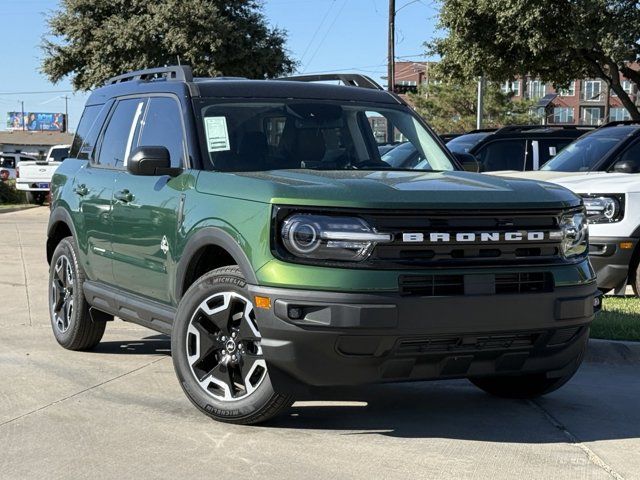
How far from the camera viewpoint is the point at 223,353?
525 centimetres

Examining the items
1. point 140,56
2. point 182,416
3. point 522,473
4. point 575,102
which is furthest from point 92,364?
point 575,102

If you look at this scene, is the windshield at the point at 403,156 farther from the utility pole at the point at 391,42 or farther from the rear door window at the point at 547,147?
the utility pole at the point at 391,42

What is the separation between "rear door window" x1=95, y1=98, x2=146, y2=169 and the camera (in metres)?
6.78

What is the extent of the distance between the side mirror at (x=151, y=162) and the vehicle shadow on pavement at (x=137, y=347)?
7.28 ft

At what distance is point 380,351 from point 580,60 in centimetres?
2458

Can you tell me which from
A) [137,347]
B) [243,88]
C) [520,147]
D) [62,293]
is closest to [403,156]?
[243,88]

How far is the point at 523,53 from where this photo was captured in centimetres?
2647

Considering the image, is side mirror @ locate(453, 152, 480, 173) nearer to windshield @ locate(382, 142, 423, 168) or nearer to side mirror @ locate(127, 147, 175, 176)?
windshield @ locate(382, 142, 423, 168)

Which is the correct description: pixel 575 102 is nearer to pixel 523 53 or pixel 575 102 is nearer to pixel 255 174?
pixel 523 53

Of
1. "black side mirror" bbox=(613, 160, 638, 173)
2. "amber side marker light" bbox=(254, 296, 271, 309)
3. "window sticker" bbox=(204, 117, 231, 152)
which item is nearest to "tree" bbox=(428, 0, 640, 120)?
"black side mirror" bbox=(613, 160, 638, 173)

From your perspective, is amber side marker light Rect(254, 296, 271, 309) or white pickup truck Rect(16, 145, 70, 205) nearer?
amber side marker light Rect(254, 296, 271, 309)

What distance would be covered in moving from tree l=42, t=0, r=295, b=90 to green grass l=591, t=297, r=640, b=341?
26.6 metres

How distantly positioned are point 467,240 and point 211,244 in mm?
1415

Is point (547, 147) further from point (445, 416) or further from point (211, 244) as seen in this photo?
point (211, 244)
